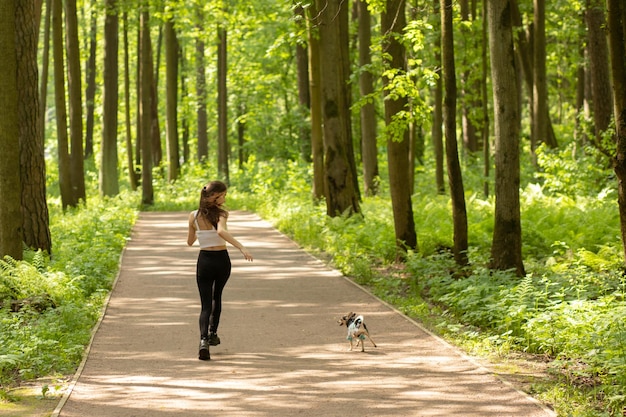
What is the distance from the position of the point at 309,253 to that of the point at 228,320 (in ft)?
25.4

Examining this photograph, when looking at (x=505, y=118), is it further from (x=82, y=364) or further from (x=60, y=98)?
(x=60, y=98)

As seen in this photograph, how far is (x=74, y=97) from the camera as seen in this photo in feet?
85.4

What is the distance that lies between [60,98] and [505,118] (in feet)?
51.2

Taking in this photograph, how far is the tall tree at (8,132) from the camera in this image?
13.0 metres

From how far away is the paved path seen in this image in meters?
7.72

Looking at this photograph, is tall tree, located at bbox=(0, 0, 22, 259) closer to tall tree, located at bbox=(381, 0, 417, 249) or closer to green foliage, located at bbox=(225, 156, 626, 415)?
green foliage, located at bbox=(225, 156, 626, 415)

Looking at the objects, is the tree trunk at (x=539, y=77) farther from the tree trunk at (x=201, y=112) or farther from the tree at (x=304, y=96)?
the tree trunk at (x=201, y=112)

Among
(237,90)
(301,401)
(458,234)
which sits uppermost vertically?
(237,90)

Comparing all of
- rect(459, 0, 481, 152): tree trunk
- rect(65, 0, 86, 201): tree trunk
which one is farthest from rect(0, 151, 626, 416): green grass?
rect(459, 0, 481, 152): tree trunk

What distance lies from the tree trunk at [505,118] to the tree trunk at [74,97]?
603 inches

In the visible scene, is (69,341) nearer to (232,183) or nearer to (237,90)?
(232,183)

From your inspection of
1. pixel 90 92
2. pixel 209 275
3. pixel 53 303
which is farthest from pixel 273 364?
pixel 90 92

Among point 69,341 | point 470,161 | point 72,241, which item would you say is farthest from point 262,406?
point 470,161

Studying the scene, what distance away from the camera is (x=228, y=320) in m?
12.1
